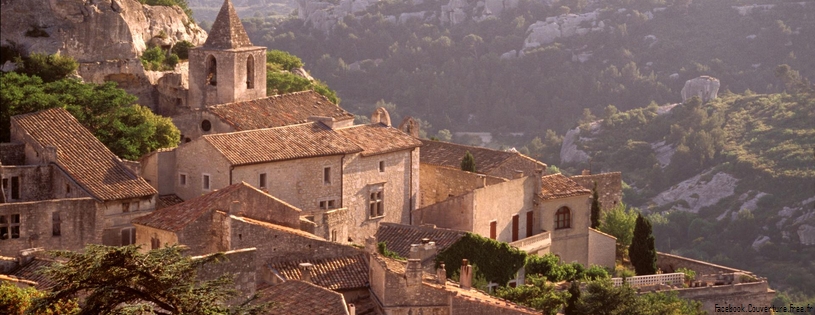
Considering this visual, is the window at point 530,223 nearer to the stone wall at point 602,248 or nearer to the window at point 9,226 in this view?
the stone wall at point 602,248

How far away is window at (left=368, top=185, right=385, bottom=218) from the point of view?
48.1m

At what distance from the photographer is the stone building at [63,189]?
4062cm

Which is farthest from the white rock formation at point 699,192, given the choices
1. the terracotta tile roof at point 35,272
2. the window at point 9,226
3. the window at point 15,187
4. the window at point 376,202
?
the terracotta tile roof at point 35,272

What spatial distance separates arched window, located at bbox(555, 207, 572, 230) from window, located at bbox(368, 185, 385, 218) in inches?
257

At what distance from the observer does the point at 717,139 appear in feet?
351

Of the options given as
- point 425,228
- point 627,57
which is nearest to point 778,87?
point 627,57

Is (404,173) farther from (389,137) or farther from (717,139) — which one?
(717,139)

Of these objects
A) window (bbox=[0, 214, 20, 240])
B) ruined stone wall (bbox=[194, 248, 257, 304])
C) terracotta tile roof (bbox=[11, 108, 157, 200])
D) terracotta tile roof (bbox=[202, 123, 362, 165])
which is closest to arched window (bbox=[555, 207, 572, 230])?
terracotta tile roof (bbox=[202, 123, 362, 165])

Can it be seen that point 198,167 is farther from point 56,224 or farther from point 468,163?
point 468,163

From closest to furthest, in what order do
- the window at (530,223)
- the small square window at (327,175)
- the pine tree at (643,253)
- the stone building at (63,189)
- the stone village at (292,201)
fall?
the stone village at (292,201) → the stone building at (63,189) → the small square window at (327,175) → the pine tree at (643,253) → the window at (530,223)

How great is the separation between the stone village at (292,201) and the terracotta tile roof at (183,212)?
2.5 inches

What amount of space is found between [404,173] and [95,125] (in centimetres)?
940

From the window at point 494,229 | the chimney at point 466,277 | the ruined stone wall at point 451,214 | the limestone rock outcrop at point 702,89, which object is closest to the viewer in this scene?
the chimney at point 466,277

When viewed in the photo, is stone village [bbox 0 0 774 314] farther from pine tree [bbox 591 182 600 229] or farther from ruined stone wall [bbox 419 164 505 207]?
pine tree [bbox 591 182 600 229]
